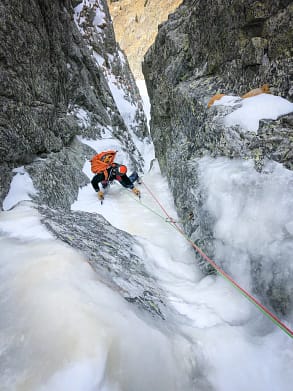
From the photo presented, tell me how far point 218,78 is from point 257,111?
1.75 m

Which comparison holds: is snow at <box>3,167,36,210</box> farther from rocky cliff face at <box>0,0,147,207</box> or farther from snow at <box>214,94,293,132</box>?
snow at <box>214,94,293,132</box>

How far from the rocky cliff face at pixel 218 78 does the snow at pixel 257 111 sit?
0.12 metres

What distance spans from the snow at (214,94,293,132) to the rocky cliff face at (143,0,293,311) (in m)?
0.12

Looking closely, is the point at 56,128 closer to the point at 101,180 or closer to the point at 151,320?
the point at 101,180

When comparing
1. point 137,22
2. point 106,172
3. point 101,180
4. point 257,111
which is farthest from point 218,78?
point 137,22

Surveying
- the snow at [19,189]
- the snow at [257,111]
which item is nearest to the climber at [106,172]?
the snow at [19,189]

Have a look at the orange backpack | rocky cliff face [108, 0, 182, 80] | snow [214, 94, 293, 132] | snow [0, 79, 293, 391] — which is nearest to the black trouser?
the orange backpack

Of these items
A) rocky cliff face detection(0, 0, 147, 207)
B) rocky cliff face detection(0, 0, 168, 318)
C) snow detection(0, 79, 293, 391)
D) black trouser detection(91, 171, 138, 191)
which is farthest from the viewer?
black trouser detection(91, 171, 138, 191)

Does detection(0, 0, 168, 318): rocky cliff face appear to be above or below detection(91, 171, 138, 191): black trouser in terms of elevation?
above

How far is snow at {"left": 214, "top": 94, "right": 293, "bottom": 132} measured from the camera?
304 centimetres

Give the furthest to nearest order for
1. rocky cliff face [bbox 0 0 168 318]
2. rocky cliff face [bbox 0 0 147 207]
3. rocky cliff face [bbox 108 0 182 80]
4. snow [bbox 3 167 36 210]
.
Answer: rocky cliff face [bbox 108 0 182 80]
rocky cliff face [bbox 0 0 147 207]
snow [bbox 3 167 36 210]
rocky cliff face [bbox 0 0 168 318]

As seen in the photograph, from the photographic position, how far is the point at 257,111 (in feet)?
10.5

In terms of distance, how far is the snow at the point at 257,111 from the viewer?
3041 mm

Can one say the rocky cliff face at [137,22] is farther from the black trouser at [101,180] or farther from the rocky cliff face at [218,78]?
the black trouser at [101,180]
